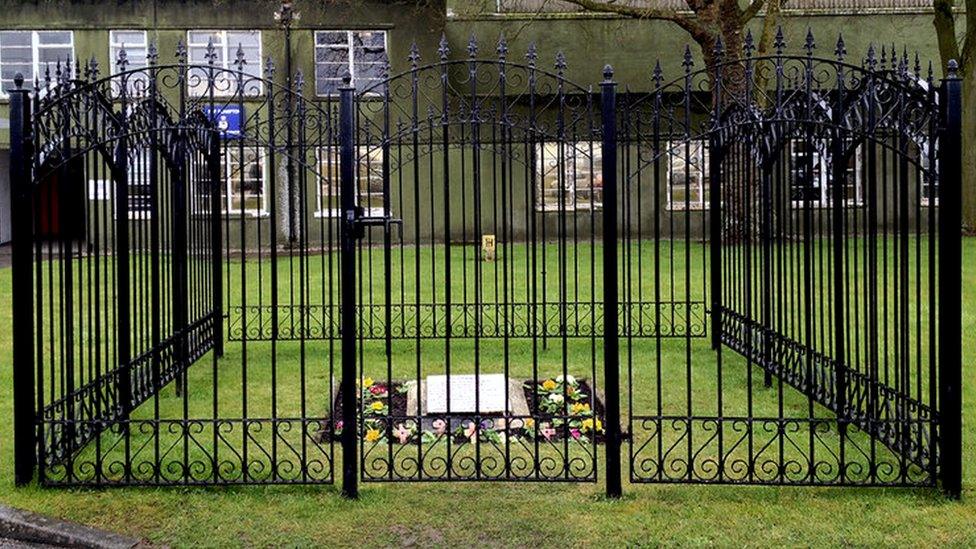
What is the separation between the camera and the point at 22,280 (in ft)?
22.3

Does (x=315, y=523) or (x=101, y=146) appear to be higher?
(x=101, y=146)

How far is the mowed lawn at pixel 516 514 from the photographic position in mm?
5965

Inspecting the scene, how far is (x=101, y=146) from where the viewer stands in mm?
7191

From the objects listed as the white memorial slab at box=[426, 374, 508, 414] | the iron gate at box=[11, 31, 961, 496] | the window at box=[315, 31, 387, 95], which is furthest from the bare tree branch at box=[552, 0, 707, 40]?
the white memorial slab at box=[426, 374, 508, 414]

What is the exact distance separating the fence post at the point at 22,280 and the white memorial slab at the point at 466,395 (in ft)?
9.07

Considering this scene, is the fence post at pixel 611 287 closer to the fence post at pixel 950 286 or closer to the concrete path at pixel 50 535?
the fence post at pixel 950 286

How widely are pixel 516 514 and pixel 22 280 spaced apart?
10.4 feet

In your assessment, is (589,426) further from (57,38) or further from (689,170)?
(57,38)

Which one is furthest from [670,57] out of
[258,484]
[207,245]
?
[258,484]

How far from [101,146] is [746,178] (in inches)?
216

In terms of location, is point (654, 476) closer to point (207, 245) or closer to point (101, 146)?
point (101, 146)

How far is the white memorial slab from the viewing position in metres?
8.45

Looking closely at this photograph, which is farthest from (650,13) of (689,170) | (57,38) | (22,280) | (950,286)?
(22,280)

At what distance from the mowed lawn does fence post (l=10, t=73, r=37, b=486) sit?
0.87 feet
